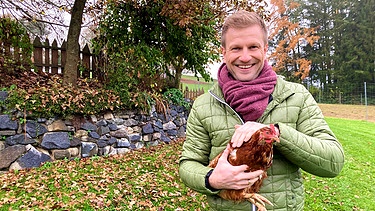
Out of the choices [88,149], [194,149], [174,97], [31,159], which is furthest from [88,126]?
[194,149]

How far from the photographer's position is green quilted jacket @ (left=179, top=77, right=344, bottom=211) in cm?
122

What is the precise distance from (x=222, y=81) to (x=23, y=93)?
4867 mm

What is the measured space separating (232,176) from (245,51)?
1.87ft

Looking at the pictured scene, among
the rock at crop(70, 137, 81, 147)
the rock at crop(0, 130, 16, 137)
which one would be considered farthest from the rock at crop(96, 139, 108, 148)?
the rock at crop(0, 130, 16, 137)

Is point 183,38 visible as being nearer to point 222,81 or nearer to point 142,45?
point 142,45

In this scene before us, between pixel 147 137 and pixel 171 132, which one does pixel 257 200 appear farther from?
pixel 171 132

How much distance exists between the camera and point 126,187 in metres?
4.39

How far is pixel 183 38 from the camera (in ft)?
26.4

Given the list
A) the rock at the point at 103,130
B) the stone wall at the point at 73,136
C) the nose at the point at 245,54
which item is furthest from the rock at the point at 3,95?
the nose at the point at 245,54

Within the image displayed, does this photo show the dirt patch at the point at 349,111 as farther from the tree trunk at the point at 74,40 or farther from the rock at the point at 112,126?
the tree trunk at the point at 74,40

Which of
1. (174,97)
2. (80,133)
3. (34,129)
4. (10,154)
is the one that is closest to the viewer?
(10,154)

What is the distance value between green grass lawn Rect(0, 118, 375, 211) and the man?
9.22 ft

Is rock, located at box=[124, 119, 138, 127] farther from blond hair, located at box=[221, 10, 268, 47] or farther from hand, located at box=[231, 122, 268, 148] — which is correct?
hand, located at box=[231, 122, 268, 148]

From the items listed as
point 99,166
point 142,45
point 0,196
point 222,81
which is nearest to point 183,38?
point 142,45
